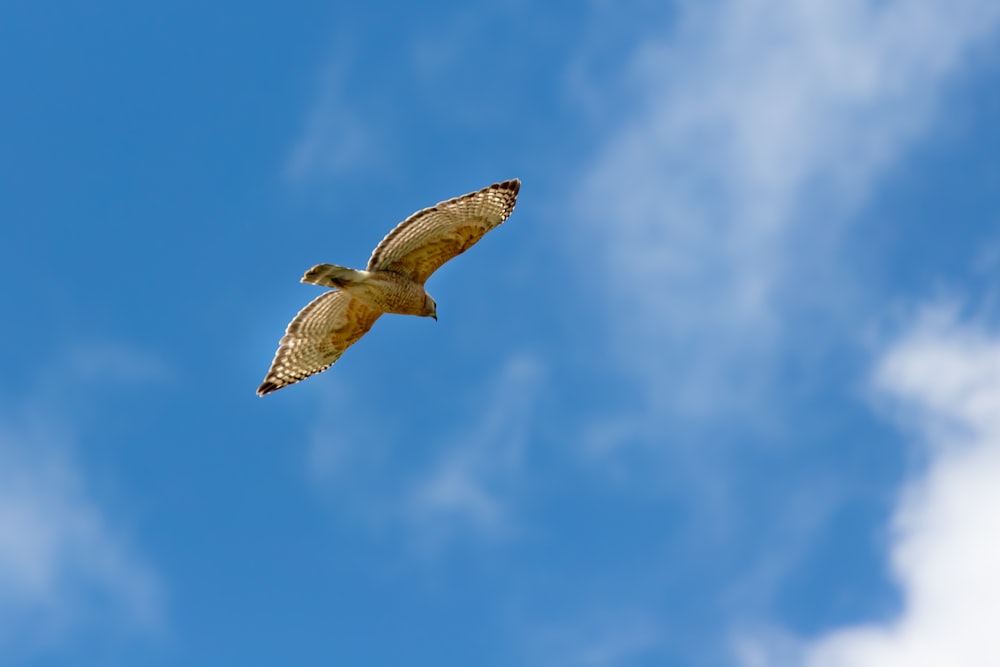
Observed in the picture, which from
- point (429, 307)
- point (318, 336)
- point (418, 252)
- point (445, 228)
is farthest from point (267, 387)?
point (445, 228)

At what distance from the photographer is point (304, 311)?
689 inches

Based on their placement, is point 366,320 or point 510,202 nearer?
point 510,202

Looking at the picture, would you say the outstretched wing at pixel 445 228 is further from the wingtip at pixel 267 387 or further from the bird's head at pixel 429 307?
the wingtip at pixel 267 387

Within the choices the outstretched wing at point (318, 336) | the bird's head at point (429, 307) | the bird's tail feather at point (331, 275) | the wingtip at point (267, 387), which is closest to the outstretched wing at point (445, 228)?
the bird's tail feather at point (331, 275)

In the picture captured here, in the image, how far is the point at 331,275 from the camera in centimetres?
1580

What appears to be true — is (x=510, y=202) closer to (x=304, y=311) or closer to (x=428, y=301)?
(x=428, y=301)

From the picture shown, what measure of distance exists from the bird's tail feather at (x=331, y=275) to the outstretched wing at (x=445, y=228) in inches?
9.3

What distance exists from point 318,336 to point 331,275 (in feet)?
7.31

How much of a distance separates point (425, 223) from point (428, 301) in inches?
47.0

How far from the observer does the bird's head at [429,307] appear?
16.3 metres

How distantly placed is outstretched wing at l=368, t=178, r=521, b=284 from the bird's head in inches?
20.9

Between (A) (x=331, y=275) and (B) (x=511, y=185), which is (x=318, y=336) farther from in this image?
(B) (x=511, y=185)

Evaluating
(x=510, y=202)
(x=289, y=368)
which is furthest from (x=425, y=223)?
(x=289, y=368)

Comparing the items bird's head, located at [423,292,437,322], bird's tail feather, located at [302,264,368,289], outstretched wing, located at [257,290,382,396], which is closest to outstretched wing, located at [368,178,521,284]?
bird's tail feather, located at [302,264,368,289]
